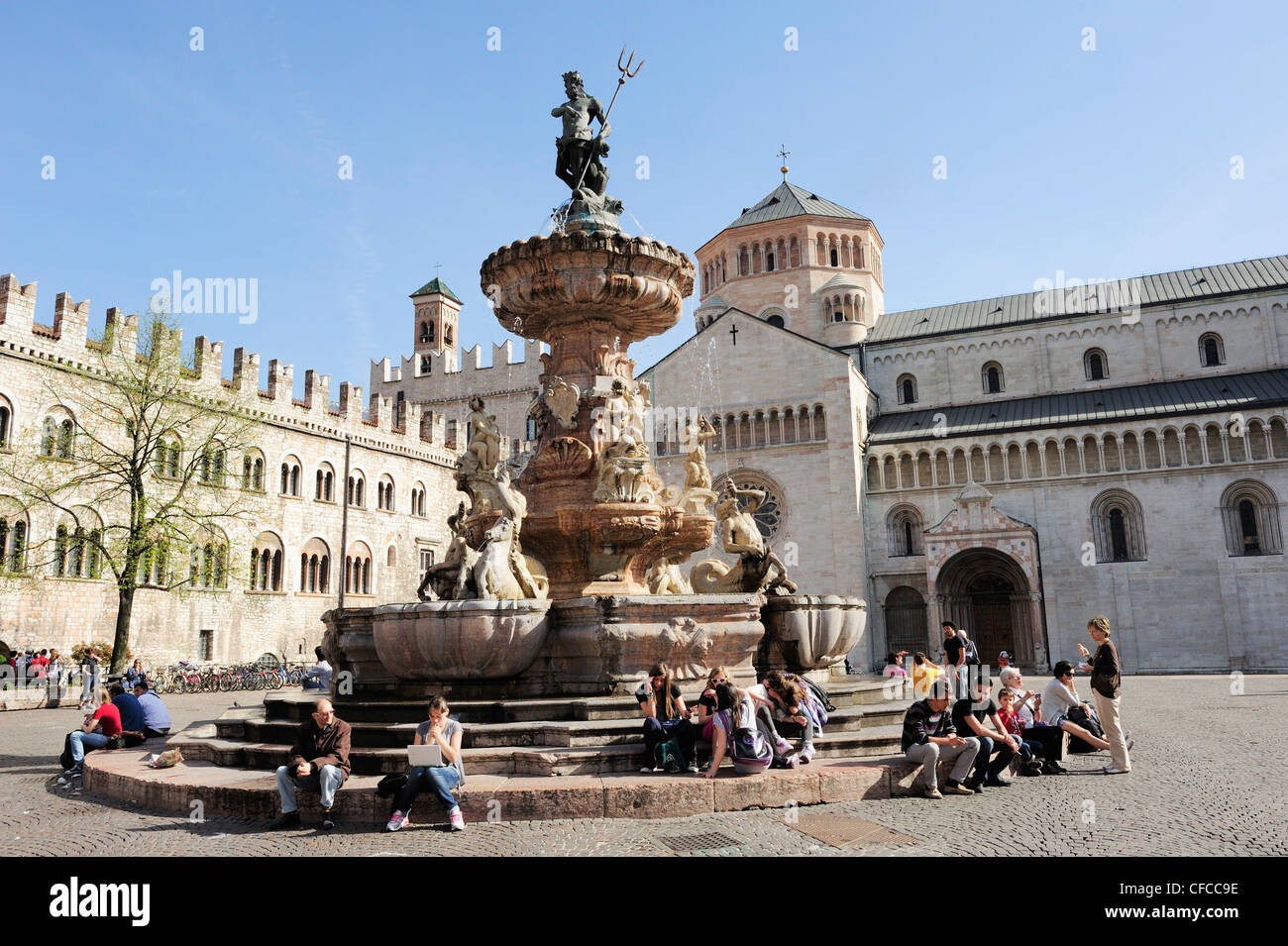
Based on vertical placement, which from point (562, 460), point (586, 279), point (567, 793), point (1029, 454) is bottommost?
point (567, 793)

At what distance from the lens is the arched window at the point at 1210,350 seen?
1724 inches

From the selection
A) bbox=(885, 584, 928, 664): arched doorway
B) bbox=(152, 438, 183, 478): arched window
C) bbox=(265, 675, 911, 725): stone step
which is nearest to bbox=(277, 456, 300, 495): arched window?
bbox=(152, 438, 183, 478): arched window

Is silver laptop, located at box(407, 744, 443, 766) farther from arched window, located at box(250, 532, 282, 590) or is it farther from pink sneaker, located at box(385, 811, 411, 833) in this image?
arched window, located at box(250, 532, 282, 590)

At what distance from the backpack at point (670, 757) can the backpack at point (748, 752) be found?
1.48 feet

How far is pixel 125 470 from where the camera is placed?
26906 millimetres

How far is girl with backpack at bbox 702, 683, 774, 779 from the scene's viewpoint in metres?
7.25

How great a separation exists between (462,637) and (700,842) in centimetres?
371

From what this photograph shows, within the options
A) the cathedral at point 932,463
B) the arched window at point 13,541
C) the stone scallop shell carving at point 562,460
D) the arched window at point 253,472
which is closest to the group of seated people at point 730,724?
the stone scallop shell carving at point 562,460

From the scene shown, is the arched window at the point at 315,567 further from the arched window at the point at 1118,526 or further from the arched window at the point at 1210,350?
the arched window at the point at 1210,350

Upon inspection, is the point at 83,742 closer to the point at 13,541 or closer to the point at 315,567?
the point at 13,541

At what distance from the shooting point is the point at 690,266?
1255 cm

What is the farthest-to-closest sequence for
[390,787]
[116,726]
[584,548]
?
[584,548] < [116,726] < [390,787]

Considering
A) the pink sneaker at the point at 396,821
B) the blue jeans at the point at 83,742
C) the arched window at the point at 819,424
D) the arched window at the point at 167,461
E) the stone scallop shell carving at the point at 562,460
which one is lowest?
the pink sneaker at the point at 396,821

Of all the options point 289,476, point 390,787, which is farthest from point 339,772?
point 289,476
